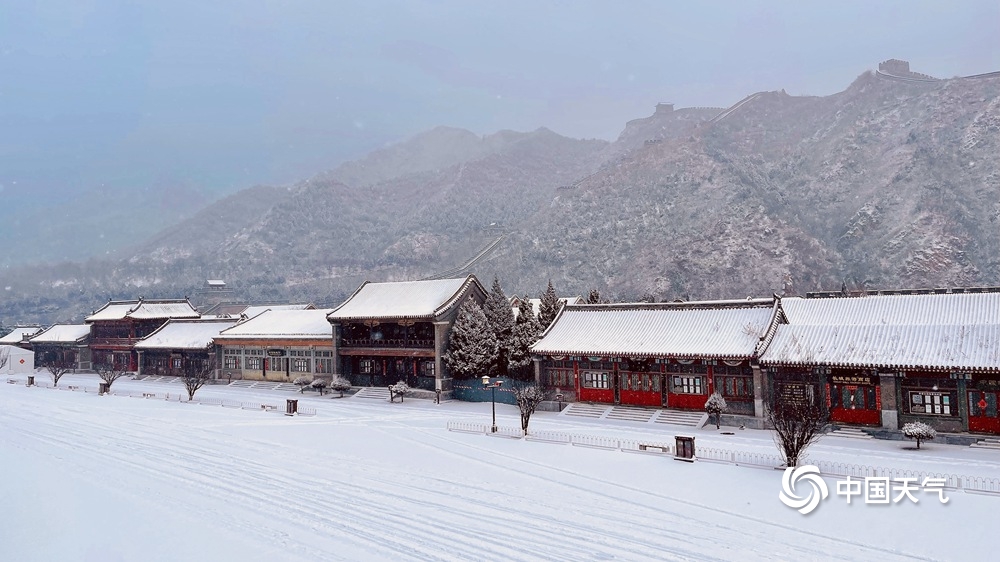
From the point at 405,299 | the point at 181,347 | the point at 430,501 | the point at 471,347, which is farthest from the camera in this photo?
the point at 181,347

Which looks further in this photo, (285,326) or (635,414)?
(285,326)

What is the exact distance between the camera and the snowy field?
48.3ft

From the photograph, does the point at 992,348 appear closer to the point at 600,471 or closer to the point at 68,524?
the point at 600,471

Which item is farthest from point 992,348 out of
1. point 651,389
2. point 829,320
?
point 651,389

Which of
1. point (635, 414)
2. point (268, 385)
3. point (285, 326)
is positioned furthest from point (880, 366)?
point (285, 326)

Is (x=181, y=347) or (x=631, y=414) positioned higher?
(x=181, y=347)

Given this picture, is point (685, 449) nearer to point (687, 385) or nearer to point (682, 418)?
point (682, 418)

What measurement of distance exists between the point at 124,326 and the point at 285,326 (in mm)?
23964

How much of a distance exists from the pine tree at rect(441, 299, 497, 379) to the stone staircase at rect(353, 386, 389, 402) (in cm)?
513

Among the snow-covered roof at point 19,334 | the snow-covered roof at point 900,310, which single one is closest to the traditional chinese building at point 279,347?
the snow-covered roof at point 900,310

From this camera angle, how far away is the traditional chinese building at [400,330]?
43.4 m

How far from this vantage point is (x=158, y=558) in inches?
565

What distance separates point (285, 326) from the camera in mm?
52812

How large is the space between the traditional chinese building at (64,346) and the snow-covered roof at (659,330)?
183ft
